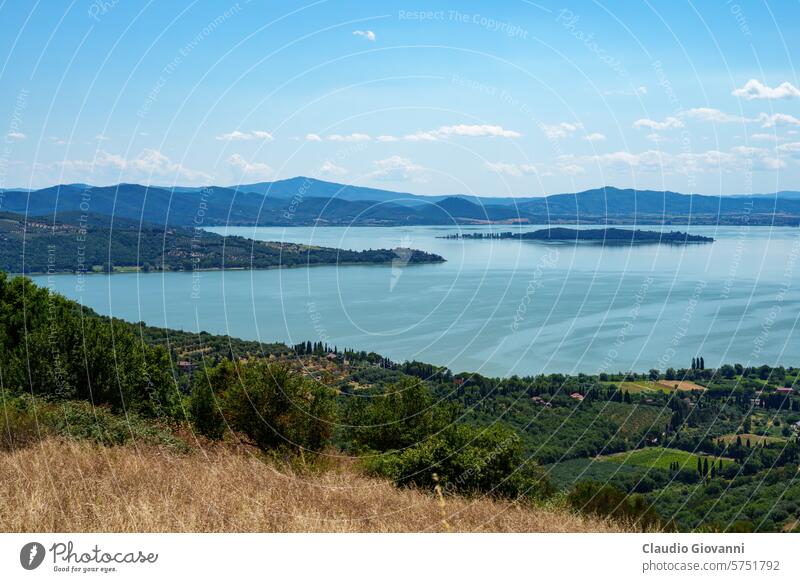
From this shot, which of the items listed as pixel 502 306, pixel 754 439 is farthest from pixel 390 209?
pixel 754 439

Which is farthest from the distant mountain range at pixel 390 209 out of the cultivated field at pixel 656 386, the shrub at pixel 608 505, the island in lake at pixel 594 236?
the shrub at pixel 608 505

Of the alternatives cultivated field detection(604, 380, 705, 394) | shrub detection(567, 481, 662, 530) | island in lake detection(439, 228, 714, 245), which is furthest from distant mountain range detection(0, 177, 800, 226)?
shrub detection(567, 481, 662, 530)

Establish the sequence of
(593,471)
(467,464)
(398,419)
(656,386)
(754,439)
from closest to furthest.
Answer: (467,464), (398,419), (593,471), (754,439), (656,386)

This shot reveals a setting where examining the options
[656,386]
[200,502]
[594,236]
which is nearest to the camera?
[200,502]

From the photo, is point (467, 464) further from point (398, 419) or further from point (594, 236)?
point (594, 236)

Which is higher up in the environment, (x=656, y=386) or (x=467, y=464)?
(x=467, y=464)

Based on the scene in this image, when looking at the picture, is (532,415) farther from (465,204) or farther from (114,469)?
(465,204)

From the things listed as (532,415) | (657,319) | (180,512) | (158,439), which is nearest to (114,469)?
(180,512)

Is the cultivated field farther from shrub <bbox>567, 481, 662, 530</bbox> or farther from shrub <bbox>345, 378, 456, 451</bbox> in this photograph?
shrub <bbox>567, 481, 662, 530</bbox>
